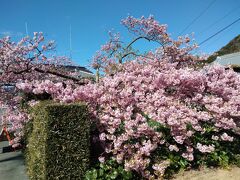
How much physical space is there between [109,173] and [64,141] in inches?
44.8

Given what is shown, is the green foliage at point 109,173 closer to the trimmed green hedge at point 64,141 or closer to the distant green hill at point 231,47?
the trimmed green hedge at point 64,141

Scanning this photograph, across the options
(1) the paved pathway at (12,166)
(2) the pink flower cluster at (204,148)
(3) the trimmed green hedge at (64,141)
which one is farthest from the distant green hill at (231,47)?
(3) the trimmed green hedge at (64,141)

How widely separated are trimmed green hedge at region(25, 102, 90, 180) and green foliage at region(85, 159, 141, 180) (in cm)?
19

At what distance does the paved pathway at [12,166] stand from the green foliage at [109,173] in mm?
2393

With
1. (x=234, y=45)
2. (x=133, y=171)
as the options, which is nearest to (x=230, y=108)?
(x=133, y=171)

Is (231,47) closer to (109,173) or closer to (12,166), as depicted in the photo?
(12,166)

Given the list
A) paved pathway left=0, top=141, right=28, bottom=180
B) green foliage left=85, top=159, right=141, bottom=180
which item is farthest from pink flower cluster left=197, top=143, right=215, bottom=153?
paved pathway left=0, top=141, right=28, bottom=180

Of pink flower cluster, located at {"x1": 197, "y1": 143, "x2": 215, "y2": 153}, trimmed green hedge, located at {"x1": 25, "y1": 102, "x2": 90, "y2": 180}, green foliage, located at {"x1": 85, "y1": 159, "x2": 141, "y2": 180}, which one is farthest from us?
pink flower cluster, located at {"x1": 197, "y1": 143, "x2": 215, "y2": 153}

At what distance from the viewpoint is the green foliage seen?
5805 millimetres

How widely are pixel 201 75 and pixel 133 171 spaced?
284 centimetres

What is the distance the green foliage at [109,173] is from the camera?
5805 millimetres

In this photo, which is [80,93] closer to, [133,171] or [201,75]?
[133,171]

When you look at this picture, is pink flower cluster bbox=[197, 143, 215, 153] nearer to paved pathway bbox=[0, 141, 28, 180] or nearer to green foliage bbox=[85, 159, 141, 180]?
green foliage bbox=[85, 159, 141, 180]

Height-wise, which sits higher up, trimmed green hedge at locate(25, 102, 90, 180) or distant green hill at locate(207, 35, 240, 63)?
distant green hill at locate(207, 35, 240, 63)
